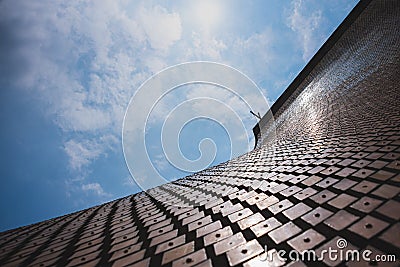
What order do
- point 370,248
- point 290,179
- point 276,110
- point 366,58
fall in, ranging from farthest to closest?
point 276,110 < point 366,58 < point 290,179 < point 370,248

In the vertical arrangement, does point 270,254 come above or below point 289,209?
below

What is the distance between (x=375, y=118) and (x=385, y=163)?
2.18 m

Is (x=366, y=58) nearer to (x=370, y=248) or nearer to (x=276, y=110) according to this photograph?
(x=370, y=248)

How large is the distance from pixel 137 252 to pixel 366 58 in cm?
838

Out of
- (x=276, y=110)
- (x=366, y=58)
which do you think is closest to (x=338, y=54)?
(x=366, y=58)


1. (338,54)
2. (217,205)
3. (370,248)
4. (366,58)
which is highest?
(338,54)

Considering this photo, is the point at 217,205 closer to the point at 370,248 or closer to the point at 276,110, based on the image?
the point at 370,248

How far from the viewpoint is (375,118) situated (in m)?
3.43

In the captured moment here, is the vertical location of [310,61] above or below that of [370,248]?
above

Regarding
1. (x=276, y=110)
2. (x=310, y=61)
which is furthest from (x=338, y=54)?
(x=276, y=110)

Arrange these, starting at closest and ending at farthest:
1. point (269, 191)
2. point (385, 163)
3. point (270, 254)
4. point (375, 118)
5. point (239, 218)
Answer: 1. point (270, 254)
2. point (239, 218)
3. point (385, 163)
4. point (269, 191)
5. point (375, 118)

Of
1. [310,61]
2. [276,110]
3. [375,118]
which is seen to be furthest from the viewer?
[276,110]

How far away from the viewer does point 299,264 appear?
960mm

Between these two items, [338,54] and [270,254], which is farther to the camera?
[338,54]
